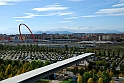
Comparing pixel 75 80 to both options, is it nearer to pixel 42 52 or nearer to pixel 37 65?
pixel 37 65

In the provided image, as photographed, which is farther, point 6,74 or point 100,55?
point 100,55

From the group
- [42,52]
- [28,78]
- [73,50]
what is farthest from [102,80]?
[42,52]

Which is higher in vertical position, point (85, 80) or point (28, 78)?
point (28, 78)

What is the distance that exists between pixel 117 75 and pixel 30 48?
36.0 ft

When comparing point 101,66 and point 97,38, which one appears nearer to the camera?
point 101,66

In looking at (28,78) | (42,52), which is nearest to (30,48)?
(42,52)

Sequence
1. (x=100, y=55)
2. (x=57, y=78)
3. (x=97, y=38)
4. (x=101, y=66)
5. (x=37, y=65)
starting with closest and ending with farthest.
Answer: (x=57, y=78) → (x=37, y=65) → (x=101, y=66) → (x=100, y=55) → (x=97, y=38)

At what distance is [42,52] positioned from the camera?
18.0 metres

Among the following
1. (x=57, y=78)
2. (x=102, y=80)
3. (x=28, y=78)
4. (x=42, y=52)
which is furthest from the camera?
(x=42, y=52)

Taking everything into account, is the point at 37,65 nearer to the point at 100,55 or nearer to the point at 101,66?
the point at 101,66

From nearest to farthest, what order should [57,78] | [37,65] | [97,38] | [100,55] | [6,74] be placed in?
1. [6,74]
2. [57,78]
3. [37,65]
4. [100,55]
5. [97,38]

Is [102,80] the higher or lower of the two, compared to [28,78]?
lower

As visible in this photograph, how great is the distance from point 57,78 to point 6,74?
2145 millimetres

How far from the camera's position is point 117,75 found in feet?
30.8
